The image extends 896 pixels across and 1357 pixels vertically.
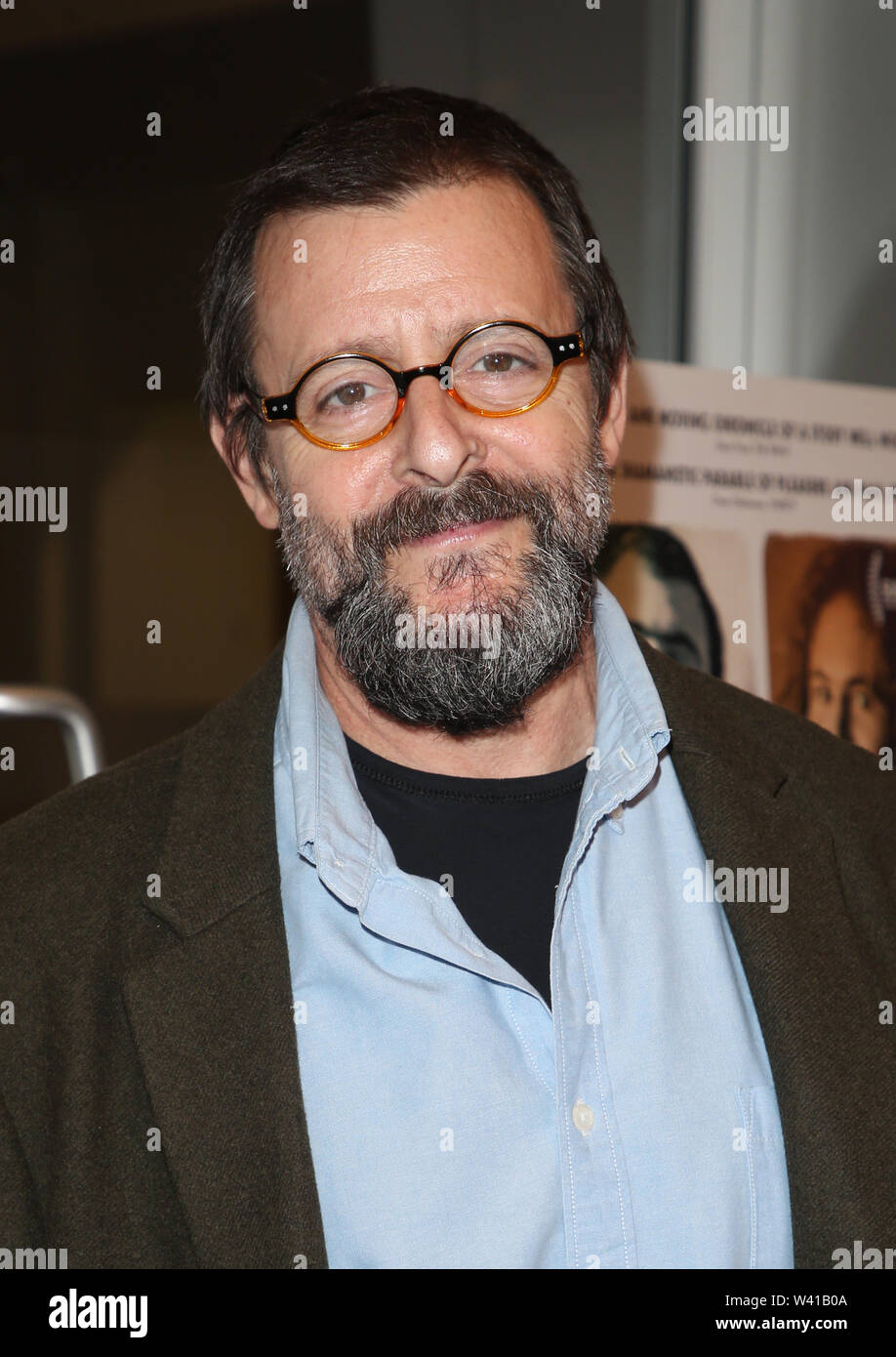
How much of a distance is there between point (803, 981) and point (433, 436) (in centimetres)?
92

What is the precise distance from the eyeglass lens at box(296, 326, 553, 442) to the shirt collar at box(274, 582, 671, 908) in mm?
317

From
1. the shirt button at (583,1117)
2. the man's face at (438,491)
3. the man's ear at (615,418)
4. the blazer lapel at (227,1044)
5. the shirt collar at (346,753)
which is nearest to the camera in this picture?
the blazer lapel at (227,1044)

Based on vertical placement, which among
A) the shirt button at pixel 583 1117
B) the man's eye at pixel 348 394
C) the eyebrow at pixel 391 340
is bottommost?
the shirt button at pixel 583 1117

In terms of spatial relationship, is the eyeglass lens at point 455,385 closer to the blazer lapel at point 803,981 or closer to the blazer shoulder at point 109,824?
the blazer shoulder at point 109,824

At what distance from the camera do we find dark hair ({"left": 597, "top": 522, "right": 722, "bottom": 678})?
115 inches

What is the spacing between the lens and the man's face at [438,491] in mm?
1903

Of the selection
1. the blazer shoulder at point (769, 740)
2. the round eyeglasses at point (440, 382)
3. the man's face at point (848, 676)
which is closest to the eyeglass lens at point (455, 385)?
the round eyeglasses at point (440, 382)

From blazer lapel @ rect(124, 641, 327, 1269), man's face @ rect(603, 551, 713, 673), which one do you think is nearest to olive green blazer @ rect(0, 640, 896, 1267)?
blazer lapel @ rect(124, 641, 327, 1269)

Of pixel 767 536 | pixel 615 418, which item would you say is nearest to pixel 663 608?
pixel 767 536

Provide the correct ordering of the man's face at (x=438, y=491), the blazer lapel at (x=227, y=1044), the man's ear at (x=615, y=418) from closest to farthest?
the blazer lapel at (x=227, y=1044)
the man's face at (x=438, y=491)
the man's ear at (x=615, y=418)

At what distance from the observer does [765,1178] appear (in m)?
1.76

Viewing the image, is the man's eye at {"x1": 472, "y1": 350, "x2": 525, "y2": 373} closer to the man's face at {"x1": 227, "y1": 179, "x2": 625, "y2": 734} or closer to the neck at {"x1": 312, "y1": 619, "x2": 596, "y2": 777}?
the man's face at {"x1": 227, "y1": 179, "x2": 625, "y2": 734}

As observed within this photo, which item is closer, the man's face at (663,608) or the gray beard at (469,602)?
the gray beard at (469,602)

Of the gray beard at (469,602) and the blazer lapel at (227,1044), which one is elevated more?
the gray beard at (469,602)
